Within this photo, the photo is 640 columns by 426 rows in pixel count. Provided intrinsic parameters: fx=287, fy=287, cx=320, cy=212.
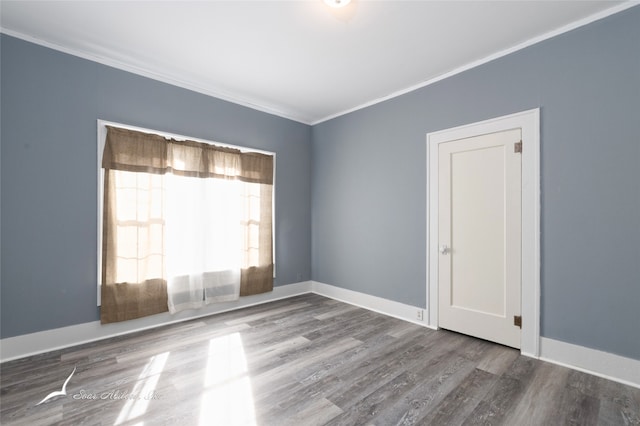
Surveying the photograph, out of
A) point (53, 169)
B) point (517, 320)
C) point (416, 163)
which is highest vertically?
point (416, 163)

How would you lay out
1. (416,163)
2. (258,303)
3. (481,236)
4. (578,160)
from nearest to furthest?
1. (578,160)
2. (481,236)
3. (416,163)
4. (258,303)

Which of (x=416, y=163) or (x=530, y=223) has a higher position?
(x=416, y=163)

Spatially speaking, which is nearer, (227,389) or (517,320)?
(227,389)

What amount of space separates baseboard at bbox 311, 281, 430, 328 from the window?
94cm

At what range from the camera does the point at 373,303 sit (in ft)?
13.1

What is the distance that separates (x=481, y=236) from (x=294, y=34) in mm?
2718

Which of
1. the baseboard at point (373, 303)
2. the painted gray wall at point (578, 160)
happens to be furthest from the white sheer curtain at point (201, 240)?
the painted gray wall at point (578, 160)

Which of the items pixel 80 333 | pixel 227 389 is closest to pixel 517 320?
pixel 227 389

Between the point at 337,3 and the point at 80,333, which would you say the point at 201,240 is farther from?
the point at 337,3

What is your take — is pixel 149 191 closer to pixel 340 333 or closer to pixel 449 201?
pixel 340 333

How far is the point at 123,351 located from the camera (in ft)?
8.94

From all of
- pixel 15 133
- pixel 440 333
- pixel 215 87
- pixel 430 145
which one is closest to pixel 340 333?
pixel 440 333

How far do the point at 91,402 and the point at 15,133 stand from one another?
7.84 feet

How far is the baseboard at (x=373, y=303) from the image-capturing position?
352cm
